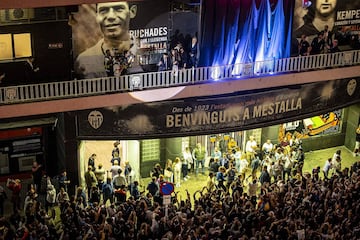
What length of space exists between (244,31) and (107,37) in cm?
541

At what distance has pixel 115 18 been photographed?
91.6 ft

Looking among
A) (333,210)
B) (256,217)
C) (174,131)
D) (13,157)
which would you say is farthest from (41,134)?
(333,210)

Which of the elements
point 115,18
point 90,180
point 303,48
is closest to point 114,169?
point 90,180

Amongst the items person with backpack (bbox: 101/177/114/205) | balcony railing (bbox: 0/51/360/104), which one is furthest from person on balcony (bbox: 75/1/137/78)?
person with backpack (bbox: 101/177/114/205)

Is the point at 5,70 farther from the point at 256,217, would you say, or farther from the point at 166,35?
the point at 256,217

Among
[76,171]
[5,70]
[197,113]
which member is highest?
[5,70]

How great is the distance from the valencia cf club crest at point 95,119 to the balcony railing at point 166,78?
1.08 metres

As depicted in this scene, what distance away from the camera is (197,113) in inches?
1158

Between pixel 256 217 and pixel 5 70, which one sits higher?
pixel 5 70

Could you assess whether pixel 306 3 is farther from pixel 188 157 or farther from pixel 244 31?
pixel 188 157

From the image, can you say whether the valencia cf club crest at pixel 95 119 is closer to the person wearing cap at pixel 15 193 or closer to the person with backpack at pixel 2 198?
the person wearing cap at pixel 15 193

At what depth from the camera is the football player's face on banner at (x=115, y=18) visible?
27.7 metres

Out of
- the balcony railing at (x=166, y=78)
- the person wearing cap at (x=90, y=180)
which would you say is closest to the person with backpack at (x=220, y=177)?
the balcony railing at (x=166, y=78)

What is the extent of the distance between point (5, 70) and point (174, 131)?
691 centimetres
